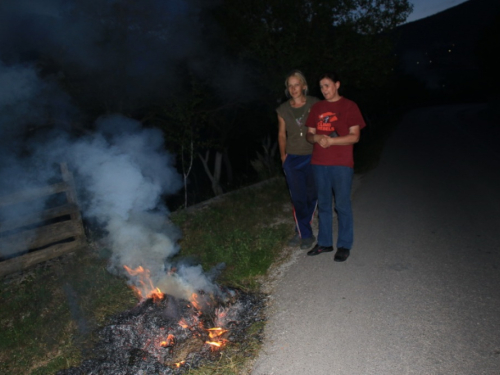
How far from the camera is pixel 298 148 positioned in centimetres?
454

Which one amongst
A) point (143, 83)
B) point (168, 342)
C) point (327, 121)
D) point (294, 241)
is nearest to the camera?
point (168, 342)

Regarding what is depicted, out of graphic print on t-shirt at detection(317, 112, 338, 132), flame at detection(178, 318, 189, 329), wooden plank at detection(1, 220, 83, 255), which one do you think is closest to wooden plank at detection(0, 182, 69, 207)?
wooden plank at detection(1, 220, 83, 255)

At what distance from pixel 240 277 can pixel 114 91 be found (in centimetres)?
641

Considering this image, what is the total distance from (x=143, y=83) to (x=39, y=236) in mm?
4752

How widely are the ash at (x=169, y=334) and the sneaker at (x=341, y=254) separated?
1.09 m

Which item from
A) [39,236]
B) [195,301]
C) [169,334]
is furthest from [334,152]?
[39,236]

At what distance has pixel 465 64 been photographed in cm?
8450

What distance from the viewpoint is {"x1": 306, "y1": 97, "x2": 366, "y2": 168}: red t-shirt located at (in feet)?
13.0

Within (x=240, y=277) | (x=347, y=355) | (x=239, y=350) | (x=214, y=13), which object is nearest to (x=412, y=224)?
(x=240, y=277)

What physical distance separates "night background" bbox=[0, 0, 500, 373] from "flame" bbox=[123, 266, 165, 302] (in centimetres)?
10

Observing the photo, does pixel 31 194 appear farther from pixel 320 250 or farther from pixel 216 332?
pixel 320 250

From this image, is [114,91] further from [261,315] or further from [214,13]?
[261,315]

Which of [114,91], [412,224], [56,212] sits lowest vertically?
[412,224]

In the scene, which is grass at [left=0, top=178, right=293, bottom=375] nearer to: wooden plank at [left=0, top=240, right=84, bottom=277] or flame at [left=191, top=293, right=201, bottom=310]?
wooden plank at [left=0, top=240, right=84, bottom=277]
